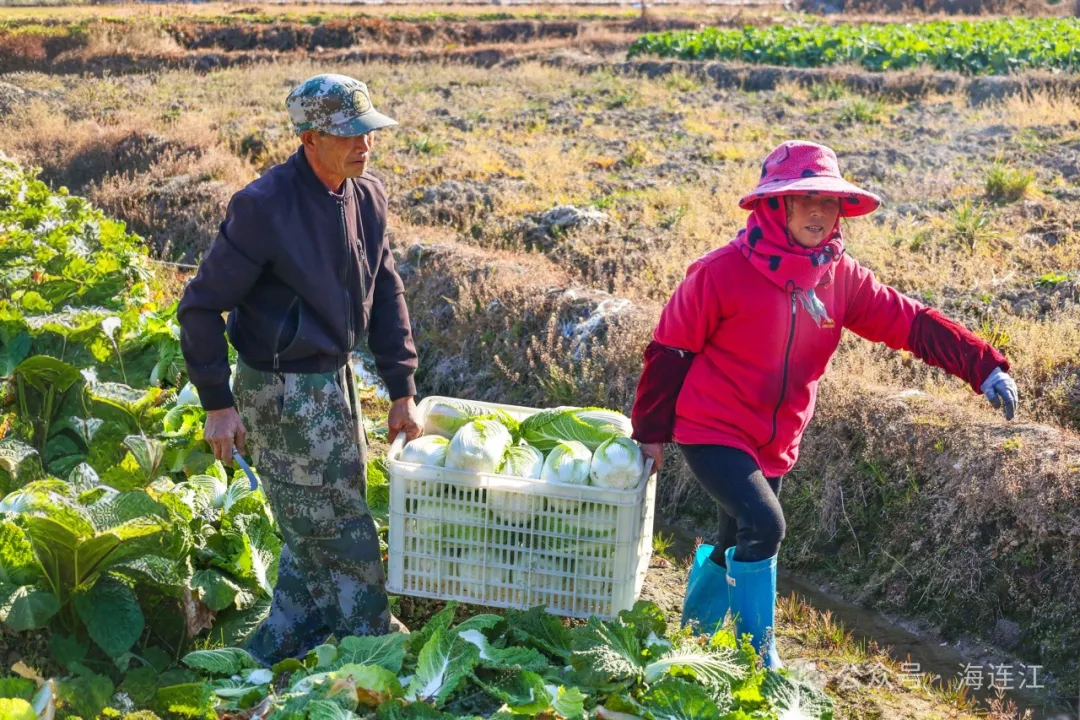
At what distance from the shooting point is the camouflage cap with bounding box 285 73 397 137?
125 inches

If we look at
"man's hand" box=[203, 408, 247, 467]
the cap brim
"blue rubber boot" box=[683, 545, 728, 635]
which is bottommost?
"blue rubber boot" box=[683, 545, 728, 635]

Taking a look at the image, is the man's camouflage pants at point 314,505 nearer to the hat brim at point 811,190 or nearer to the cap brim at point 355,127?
the cap brim at point 355,127

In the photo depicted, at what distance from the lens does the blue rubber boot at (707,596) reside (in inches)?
143

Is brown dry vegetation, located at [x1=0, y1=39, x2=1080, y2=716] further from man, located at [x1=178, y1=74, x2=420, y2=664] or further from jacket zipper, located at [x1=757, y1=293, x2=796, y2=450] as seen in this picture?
man, located at [x1=178, y1=74, x2=420, y2=664]

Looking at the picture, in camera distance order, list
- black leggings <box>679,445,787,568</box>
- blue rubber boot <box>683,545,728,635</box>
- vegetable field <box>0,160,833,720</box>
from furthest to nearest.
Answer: blue rubber boot <box>683,545,728,635</box>
black leggings <box>679,445,787,568</box>
vegetable field <box>0,160,833,720</box>

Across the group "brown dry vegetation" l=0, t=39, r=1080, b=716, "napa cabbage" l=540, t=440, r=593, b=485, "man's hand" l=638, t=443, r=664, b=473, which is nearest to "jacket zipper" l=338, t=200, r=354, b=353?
"napa cabbage" l=540, t=440, r=593, b=485

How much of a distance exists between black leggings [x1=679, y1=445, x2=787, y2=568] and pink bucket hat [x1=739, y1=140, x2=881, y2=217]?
75 cm

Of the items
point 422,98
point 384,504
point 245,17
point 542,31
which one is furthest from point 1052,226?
point 245,17

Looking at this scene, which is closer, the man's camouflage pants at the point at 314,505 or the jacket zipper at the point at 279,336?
the jacket zipper at the point at 279,336

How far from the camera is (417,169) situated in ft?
38.0

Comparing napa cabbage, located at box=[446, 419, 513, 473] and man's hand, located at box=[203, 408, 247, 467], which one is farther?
napa cabbage, located at box=[446, 419, 513, 473]

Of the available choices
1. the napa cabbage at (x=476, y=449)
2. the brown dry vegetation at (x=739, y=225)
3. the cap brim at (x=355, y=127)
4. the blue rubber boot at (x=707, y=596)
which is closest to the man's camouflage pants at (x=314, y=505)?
the napa cabbage at (x=476, y=449)

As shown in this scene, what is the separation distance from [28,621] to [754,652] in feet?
6.70

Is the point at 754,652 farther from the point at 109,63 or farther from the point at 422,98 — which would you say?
the point at 109,63
